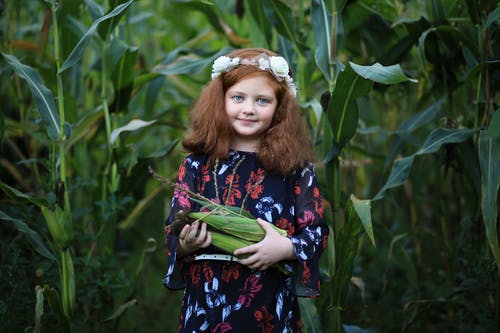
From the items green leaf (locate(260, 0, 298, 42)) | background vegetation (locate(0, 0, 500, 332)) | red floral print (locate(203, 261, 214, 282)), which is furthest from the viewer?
green leaf (locate(260, 0, 298, 42))

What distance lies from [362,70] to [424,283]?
1.51m

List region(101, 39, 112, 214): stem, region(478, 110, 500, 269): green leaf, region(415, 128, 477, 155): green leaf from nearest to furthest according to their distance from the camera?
region(478, 110, 500, 269): green leaf < region(415, 128, 477, 155): green leaf < region(101, 39, 112, 214): stem

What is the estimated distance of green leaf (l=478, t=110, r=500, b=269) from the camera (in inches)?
77.5

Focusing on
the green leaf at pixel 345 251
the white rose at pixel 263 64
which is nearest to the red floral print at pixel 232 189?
the white rose at pixel 263 64

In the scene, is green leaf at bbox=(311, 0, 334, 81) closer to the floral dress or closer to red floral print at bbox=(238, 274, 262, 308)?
the floral dress

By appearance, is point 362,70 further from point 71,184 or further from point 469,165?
point 71,184

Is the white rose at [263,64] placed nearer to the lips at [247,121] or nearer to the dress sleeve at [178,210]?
the lips at [247,121]

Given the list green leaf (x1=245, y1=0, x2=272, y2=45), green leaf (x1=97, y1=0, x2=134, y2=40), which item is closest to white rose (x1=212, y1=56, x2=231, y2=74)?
green leaf (x1=97, y1=0, x2=134, y2=40)

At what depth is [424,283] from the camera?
305 centimetres

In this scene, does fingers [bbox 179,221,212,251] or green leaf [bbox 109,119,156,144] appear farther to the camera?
green leaf [bbox 109,119,156,144]

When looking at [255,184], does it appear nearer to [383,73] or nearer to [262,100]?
[262,100]

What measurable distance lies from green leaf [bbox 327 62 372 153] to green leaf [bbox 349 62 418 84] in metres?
0.08

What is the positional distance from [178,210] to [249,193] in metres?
0.20

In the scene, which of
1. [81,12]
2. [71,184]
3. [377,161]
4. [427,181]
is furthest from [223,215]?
[427,181]
